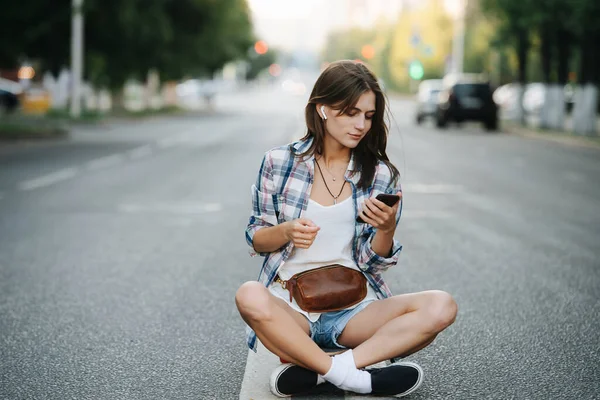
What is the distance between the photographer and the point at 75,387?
4.40 metres

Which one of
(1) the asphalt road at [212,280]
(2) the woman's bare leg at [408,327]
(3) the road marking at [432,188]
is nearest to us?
(2) the woman's bare leg at [408,327]

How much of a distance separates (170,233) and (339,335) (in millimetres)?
5489

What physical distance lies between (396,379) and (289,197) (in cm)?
87

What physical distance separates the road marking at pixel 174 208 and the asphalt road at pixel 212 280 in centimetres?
5

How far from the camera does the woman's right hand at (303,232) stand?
3885 millimetres

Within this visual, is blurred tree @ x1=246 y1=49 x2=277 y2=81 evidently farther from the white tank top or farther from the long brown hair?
the white tank top

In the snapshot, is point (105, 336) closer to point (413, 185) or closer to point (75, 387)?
point (75, 387)

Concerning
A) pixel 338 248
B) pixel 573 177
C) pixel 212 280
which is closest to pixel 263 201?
pixel 338 248

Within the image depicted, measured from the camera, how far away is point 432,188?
Answer: 1442 centimetres

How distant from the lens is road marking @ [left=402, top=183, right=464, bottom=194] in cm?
1398

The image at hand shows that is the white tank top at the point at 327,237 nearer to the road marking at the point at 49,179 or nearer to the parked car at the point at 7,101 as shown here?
the road marking at the point at 49,179

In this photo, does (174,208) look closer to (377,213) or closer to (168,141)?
(377,213)

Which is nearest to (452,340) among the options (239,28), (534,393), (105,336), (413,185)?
(534,393)

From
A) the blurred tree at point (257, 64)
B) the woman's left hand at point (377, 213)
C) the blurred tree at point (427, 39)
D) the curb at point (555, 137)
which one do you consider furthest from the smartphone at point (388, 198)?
the blurred tree at point (257, 64)
